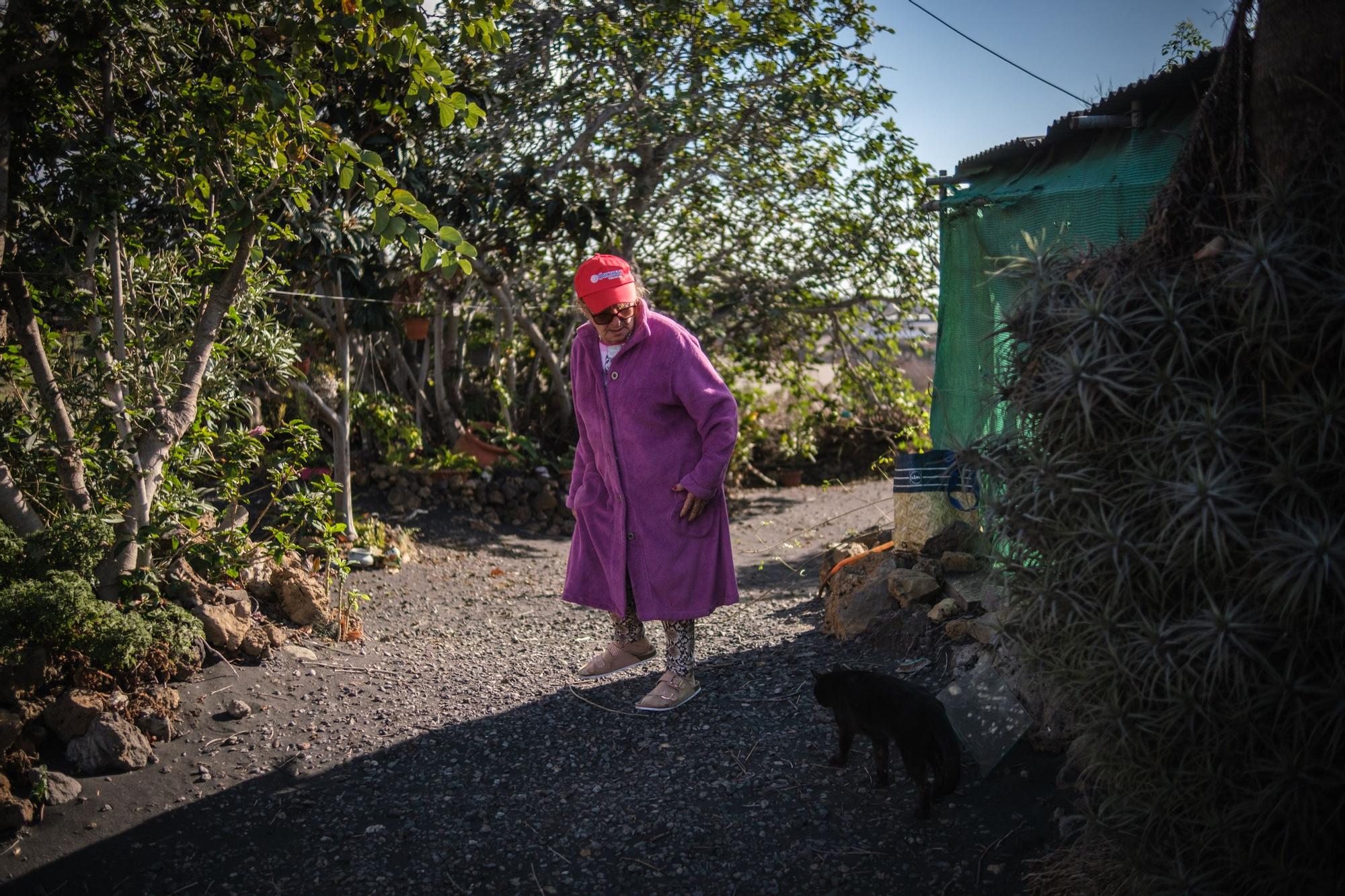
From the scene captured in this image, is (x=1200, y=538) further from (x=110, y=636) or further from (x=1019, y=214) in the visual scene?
(x=110, y=636)

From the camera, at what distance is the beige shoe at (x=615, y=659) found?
4109 millimetres

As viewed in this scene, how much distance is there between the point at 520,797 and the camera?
127 inches

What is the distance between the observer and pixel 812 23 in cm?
785

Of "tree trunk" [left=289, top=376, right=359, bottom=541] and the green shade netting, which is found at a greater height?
the green shade netting

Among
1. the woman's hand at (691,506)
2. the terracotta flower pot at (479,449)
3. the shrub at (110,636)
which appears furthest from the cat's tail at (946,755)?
the terracotta flower pot at (479,449)

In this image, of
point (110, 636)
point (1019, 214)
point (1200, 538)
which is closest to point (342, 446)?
point (110, 636)

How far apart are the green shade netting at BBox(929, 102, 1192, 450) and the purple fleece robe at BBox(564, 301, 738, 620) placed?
1044 millimetres

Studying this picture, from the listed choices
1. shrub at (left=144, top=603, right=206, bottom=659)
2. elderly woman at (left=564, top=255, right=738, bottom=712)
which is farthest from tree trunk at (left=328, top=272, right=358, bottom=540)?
elderly woman at (left=564, top=255, right=738, bottom=712)

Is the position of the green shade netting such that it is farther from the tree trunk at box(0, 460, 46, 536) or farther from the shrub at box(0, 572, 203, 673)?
the tree trunk at box(0, 460, 46, 536)

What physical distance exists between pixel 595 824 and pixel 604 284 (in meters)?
1.91

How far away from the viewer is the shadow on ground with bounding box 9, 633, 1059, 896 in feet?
8.87

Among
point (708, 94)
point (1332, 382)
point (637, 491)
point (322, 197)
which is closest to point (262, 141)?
point (637, 491)

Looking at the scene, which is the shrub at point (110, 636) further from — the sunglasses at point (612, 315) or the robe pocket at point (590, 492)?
the sunglasses at point (612, 315)

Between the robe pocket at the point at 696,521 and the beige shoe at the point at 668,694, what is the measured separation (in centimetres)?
65
